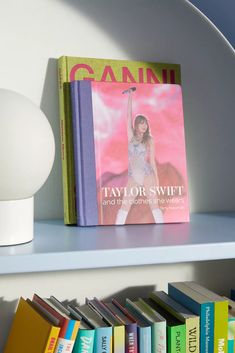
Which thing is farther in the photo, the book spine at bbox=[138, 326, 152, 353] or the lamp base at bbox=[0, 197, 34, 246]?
the book spine at bbox=[138, 326, 152, 353]

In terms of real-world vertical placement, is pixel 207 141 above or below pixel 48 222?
above

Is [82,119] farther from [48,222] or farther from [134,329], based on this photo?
[134,329]

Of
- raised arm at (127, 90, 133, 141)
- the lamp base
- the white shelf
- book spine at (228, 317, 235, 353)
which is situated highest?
raised arm at (127, 90, 133, 141)

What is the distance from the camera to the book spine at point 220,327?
822 mm

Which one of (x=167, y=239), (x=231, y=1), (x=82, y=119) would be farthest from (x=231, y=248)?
(x=231, y=1)

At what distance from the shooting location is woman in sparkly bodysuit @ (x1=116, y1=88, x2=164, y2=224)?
85 cm

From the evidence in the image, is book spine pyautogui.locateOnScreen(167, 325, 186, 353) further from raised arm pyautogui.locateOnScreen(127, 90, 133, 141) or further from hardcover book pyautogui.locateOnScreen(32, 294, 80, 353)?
raised arm pyautogui.locateOnScreen(127, 90, 133, 141)

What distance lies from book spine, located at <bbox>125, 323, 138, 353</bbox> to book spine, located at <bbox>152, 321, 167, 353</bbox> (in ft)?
0.09

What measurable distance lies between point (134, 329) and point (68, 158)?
0.28 m

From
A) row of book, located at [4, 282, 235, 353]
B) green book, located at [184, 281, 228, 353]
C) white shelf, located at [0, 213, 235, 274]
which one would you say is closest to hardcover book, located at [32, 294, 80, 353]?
row of book, located at [4, 282, 235, 353]

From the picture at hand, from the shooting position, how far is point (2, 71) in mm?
875

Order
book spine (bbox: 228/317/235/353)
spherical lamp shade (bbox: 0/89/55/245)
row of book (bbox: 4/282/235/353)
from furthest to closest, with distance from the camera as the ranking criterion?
book spine (bbox: 228/317/235/353)
row of book (bbox: 4/282/235/353)
spherical lamp shade (bbox: 0/89/55/245)

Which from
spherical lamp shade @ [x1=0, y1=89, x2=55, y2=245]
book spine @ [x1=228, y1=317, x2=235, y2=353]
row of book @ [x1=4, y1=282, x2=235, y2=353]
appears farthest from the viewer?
book spine @ [x1=228, y1=317, x2=235, y2=353]

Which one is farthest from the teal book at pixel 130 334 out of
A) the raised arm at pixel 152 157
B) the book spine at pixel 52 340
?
the raised arm at pixel 152 157
